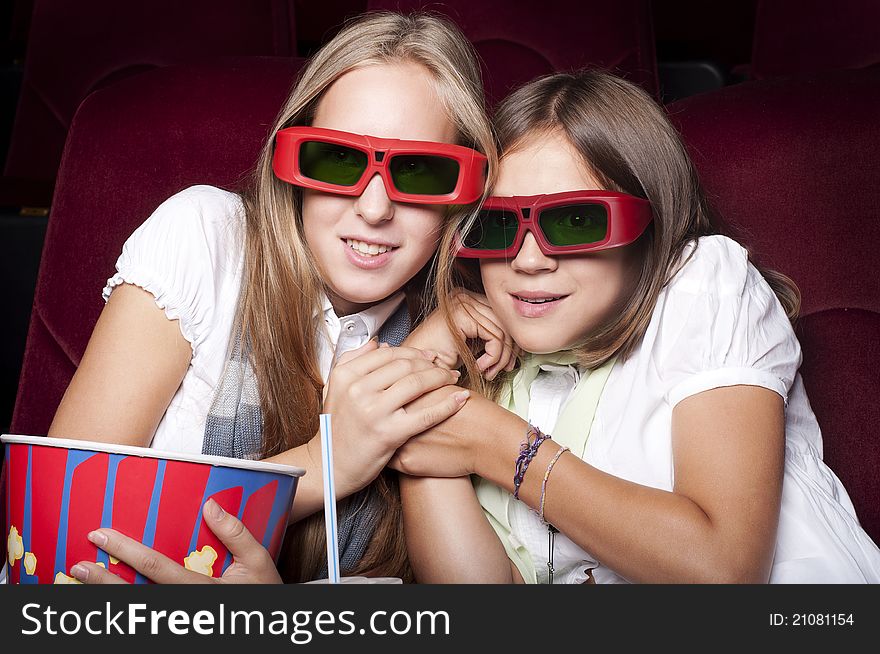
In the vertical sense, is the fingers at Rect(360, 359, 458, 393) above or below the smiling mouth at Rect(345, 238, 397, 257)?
below

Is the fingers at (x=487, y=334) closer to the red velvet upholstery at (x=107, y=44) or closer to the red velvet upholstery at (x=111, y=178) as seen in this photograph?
the red velvet upholstery at (x=111, y=178)

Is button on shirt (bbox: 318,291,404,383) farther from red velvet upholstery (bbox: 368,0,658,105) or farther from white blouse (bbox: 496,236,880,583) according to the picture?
red velvet upholstery (bbox: 368,0,658,105)

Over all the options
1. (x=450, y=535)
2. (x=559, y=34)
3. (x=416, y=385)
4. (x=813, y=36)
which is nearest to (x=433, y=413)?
(x=416, y=385)

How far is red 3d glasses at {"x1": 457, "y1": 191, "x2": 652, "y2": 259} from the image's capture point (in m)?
0.98

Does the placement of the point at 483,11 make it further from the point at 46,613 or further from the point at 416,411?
the point at 46,613

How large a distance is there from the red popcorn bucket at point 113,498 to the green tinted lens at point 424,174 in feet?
1.29

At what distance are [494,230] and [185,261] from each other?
0.36 metres

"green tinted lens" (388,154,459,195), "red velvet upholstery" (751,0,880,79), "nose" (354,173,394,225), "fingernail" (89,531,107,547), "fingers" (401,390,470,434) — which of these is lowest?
"fingernail" (89,531,107,547)

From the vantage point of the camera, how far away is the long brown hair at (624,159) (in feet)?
3.42

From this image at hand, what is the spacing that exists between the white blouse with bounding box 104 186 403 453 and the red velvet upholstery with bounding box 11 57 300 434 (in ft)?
0.67

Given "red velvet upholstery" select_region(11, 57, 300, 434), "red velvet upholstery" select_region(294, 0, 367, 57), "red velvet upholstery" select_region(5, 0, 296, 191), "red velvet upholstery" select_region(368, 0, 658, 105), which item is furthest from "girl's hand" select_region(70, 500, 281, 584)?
"red velvet upholstery" select_region(294, 0, 367, 57)

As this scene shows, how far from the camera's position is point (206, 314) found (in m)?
1.08

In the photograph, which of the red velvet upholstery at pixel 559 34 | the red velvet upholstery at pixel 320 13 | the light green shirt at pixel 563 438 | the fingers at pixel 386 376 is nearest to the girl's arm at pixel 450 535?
the light green shirt at pixel 563 438

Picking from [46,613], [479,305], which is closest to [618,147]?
[479,305]
